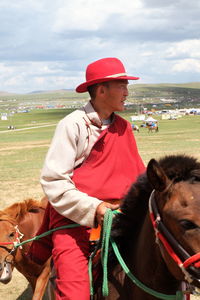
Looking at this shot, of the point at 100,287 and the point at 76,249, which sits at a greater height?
the point at 76,249

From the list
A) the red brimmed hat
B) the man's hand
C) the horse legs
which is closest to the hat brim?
the red brimmed hat

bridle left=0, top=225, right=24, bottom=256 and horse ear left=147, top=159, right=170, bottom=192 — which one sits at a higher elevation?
horse ear left=147, top=159, right=170, bottom=192

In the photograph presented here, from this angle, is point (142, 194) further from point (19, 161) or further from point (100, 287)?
point (19, 161)

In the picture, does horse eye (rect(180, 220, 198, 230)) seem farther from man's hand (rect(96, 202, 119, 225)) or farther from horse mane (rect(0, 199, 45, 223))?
horse mane (rect(0, 199, 45, 223))

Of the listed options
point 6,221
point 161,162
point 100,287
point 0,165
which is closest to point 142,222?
point 161,162

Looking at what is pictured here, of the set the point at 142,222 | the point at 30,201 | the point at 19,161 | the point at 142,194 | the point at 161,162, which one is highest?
the point at 161,162

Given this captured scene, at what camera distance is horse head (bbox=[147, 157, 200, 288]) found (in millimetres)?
1892

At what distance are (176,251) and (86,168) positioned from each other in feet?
4.08

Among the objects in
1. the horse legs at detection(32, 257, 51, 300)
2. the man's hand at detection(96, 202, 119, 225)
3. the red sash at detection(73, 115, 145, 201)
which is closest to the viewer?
the man's hand at detection(96, 202, 119, 225)

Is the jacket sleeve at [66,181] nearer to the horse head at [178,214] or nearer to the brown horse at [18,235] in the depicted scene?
the horse head at [178,214]

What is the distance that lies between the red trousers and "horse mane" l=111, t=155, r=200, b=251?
1.21 feet

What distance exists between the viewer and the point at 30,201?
6043 millimetres

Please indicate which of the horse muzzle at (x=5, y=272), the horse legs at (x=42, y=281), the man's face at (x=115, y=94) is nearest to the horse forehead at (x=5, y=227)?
the horse muzzle at (x=5, y=272)

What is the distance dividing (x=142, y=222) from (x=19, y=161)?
884 inches
